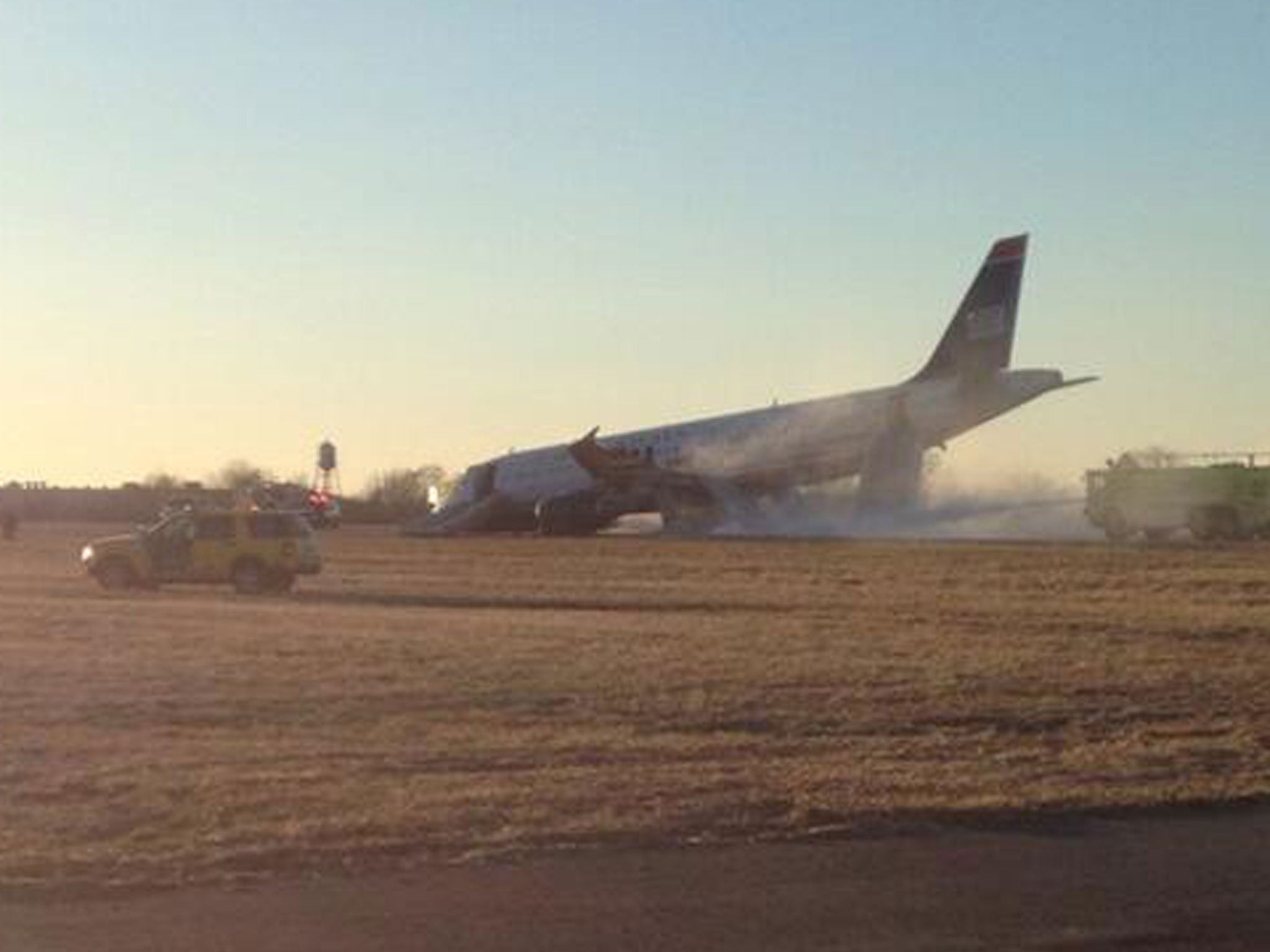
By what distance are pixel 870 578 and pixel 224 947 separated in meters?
39.9

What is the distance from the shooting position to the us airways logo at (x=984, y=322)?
261 feet

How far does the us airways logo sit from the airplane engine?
1422cm

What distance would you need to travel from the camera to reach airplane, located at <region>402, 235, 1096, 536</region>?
258 ft

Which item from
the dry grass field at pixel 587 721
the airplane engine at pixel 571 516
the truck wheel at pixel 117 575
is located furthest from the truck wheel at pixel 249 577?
the airplane engine at pixel 571 516

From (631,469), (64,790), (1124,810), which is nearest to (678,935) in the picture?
(1124,810)

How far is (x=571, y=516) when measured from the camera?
85.1m

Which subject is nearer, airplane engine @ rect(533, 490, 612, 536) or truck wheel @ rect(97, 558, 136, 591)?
truck wheel @ rect(97, 558, 136, 591)

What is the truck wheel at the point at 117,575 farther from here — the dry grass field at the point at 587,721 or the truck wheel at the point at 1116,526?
the truck wheel at the point at 1116,526

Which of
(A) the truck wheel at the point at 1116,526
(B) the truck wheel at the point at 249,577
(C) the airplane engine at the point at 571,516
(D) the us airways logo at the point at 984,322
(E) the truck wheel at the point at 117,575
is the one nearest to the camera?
(B) the truck wheel at the point at 249,577

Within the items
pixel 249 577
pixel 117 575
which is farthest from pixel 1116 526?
pixel 117 575

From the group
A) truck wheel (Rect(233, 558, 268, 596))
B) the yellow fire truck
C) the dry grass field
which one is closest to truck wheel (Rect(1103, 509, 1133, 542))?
the yellow fire truck

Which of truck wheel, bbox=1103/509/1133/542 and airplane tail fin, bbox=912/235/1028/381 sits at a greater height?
airplane tail fin, bbox=912/235/1028/381

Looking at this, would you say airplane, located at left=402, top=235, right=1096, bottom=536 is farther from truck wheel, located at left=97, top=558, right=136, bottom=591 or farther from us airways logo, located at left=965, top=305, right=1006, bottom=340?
truck wheel, located at left=97, top=558, right=136, bottom=591

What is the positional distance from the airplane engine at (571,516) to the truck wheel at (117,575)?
35.1 m
